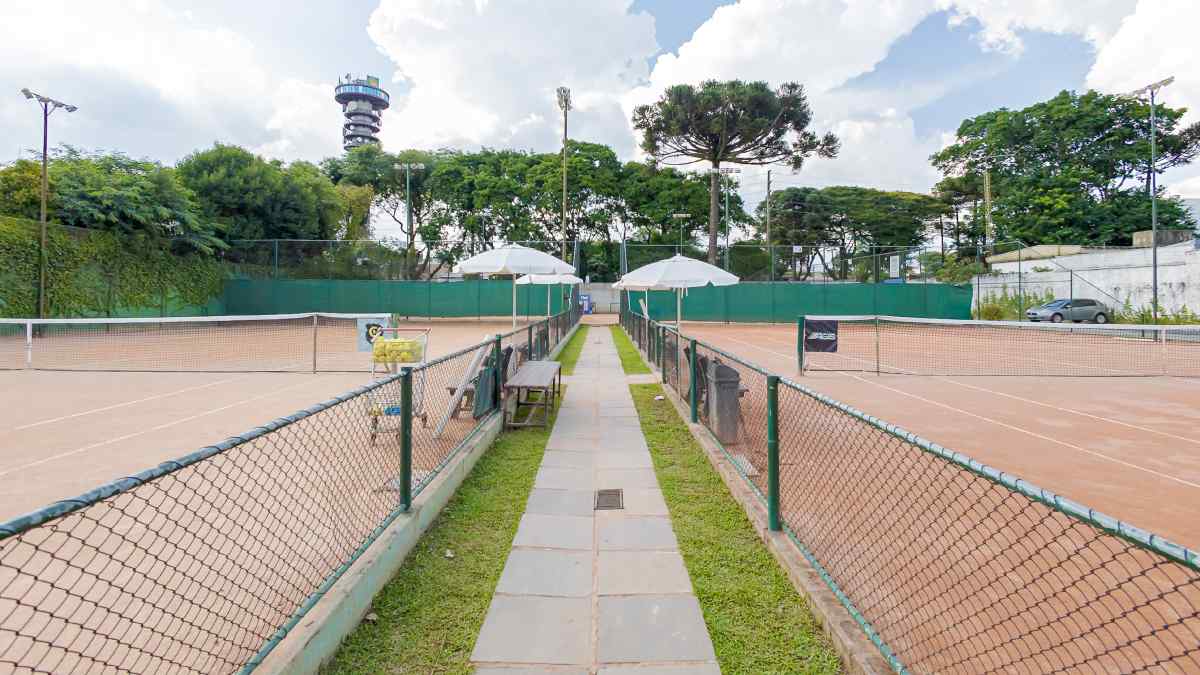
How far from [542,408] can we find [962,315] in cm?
3307

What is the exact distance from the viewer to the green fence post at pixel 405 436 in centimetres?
379

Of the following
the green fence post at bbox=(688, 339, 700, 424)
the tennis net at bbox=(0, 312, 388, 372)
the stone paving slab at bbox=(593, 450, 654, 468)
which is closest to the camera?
the stone paving slab at bbox=(593, 450, 654, 468)

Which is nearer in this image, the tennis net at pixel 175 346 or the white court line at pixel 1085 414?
the white court line at pixel 1085 414

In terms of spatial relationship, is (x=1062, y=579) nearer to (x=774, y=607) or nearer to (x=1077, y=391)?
(x=774, y=607)

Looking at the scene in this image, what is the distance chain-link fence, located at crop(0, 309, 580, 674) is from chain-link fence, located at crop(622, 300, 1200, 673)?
2.54 metres

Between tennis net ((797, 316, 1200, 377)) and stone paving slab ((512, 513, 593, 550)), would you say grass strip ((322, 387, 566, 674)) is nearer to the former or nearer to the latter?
stone paving slab ((512, 513, 593, 550))

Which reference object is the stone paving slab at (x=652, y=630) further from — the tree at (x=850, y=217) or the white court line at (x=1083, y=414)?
the tree at (x=850, y=217)

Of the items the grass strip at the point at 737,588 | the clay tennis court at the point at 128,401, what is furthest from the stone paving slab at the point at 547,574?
the clay tennis court at the point at 128,401

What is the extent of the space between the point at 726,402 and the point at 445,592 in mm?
3425

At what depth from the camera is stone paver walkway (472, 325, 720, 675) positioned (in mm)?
2666

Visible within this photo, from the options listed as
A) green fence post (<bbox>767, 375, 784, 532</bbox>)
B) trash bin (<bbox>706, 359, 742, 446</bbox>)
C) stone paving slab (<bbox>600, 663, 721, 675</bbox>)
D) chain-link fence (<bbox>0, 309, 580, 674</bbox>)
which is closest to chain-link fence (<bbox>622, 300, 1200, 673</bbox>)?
green fence post (<bbox>767, 375, 784, 532</bbox>)

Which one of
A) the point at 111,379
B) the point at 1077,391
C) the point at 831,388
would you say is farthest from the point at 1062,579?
the point at 111,379

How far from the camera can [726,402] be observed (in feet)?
19.3

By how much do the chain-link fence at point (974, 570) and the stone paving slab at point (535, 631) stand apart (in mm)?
1255
